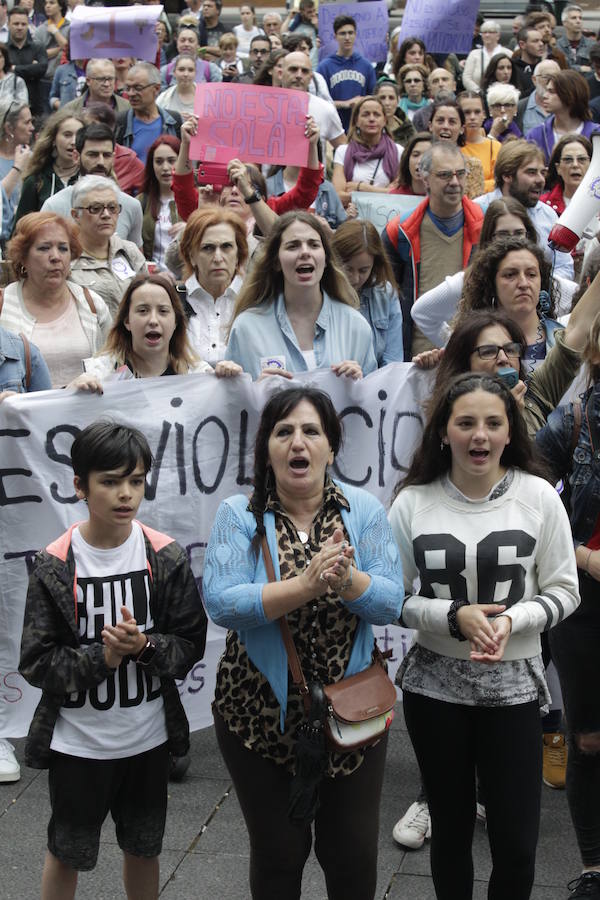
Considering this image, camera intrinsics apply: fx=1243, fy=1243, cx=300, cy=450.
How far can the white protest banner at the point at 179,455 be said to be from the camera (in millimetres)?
4352

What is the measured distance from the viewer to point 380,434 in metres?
4.69

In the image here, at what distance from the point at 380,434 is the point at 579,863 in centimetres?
166

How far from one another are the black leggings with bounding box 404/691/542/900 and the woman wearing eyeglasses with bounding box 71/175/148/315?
3.02 m

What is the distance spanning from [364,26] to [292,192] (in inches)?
241

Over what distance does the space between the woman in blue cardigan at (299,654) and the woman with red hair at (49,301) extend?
6.56 ft

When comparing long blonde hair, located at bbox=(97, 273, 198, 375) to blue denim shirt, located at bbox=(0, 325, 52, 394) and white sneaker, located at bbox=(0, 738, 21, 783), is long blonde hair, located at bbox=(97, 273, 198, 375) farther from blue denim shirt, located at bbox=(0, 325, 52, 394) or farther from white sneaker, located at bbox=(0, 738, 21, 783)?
white sneaker, located at bbox=(0, 738, 21, 783)

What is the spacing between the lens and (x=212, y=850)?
4090 millimetres

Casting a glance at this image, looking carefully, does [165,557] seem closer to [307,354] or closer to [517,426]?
[517,426]

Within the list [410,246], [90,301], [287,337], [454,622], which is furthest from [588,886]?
[410,246]

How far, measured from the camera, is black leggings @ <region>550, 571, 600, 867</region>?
371cm

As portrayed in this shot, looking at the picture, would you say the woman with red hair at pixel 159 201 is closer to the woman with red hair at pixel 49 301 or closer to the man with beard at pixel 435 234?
the man with beard at pixel 435 234

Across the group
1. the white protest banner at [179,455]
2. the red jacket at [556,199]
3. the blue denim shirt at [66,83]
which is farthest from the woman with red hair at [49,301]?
the blue denim shirt at [66,83]

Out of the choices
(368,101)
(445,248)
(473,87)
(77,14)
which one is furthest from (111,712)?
(473,87)

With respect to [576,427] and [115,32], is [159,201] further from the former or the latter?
[576,427]
